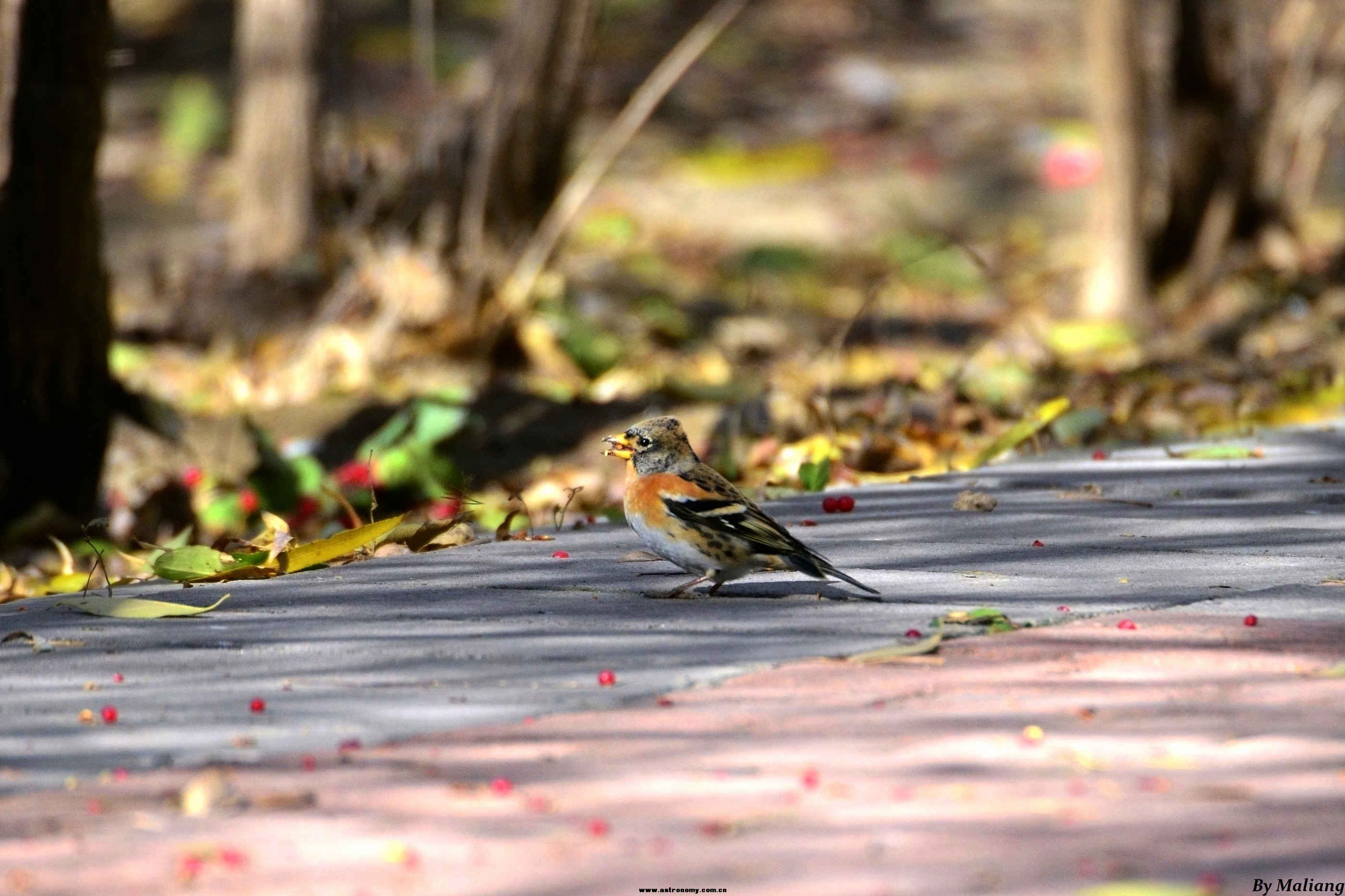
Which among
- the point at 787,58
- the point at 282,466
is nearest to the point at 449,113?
the point at 282,466

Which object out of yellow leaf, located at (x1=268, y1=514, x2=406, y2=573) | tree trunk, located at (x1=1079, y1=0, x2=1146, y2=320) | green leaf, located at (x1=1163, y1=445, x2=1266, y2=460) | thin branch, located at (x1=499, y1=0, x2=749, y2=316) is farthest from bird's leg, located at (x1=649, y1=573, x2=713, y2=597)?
tree trunk, located at (x1=1079, y1=0, x2=1146, y2=320)

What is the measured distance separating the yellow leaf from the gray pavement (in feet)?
0.24

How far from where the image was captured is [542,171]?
914 centimetres

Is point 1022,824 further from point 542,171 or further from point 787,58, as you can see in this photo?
point 787,58

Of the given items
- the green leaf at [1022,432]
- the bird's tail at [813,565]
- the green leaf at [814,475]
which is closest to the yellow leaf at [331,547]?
the bird's tail at [813,565]

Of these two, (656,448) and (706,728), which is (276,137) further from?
(706,728)

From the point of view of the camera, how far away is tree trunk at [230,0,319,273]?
10.9 meters

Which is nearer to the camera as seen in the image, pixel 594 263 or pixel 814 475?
pixel 814 475

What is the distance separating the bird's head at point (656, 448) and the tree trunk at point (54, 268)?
2.95 m

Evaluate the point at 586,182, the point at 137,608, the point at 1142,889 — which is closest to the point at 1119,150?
the point at 586,182

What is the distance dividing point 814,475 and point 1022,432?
1.02 m

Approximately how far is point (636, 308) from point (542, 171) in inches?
96.7

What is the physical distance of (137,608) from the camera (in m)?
3.54

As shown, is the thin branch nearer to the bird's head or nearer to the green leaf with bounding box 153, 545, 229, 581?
the bird's head
